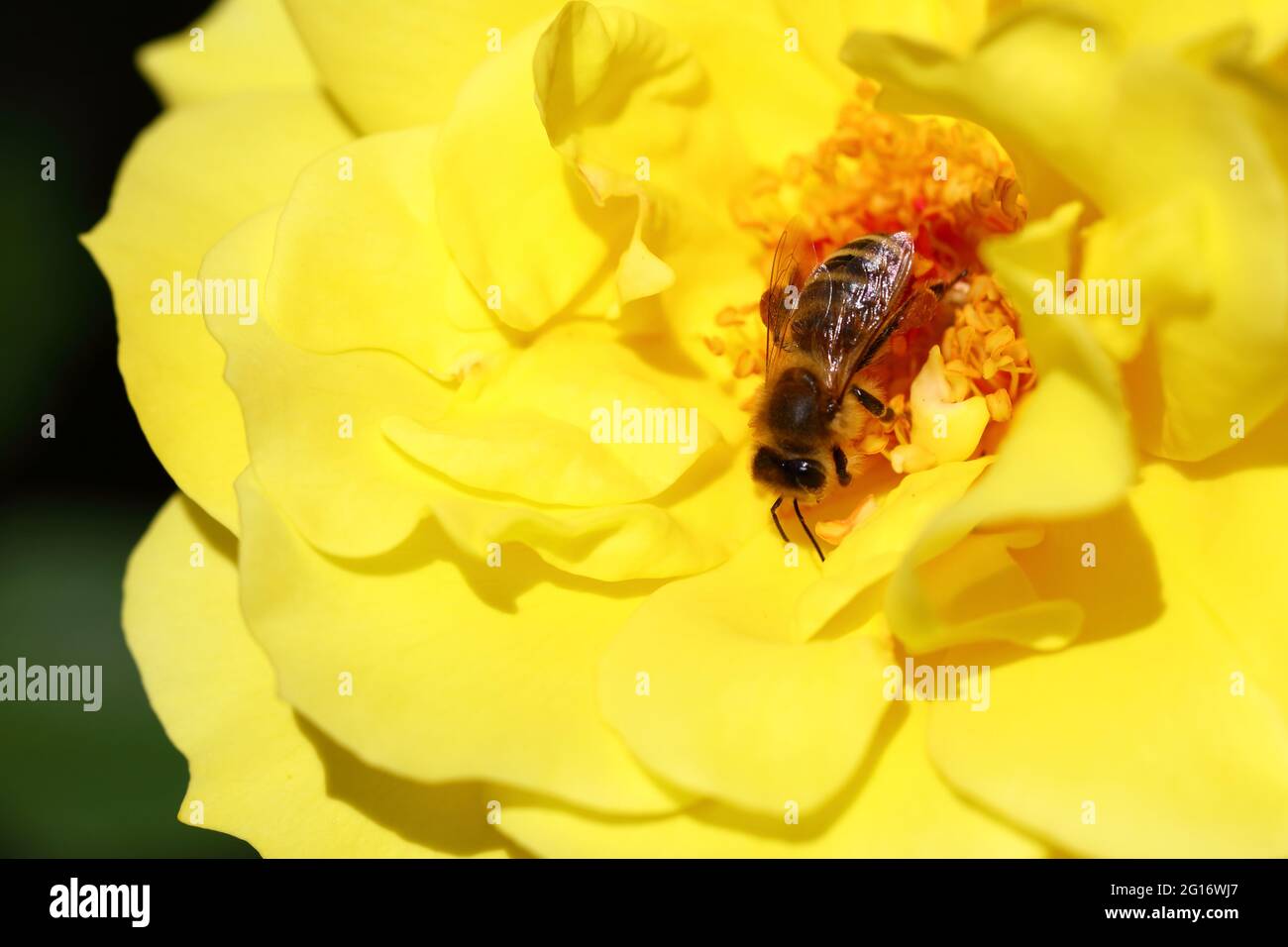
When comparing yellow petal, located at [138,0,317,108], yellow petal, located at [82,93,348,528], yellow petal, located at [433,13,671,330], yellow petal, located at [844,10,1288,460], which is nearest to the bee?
yellow petal, located at [433,13,671,330]

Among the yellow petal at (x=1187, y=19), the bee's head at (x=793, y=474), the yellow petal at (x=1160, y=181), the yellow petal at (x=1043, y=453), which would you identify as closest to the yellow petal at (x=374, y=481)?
the bee's head at (x=793, y=474)

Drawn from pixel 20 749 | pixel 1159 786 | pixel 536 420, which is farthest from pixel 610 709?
pixel 20 749

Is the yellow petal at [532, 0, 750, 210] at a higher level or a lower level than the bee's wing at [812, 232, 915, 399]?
higher

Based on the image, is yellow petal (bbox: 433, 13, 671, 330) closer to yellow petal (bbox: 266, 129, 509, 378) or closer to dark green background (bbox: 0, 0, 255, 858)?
yellow petal (bbox: 266, 129, 509, 378)

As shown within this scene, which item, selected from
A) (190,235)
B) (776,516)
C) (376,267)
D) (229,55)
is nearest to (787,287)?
(776,516)

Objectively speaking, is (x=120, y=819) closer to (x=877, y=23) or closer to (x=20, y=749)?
(x=20, y=749)

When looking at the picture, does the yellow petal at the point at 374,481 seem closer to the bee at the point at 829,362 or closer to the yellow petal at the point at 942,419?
the bee at the point at 829,362

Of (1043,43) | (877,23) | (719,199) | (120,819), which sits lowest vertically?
(120,819)

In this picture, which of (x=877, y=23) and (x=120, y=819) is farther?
(x=120, y=819)

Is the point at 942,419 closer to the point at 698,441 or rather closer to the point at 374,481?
the point at 698,441
